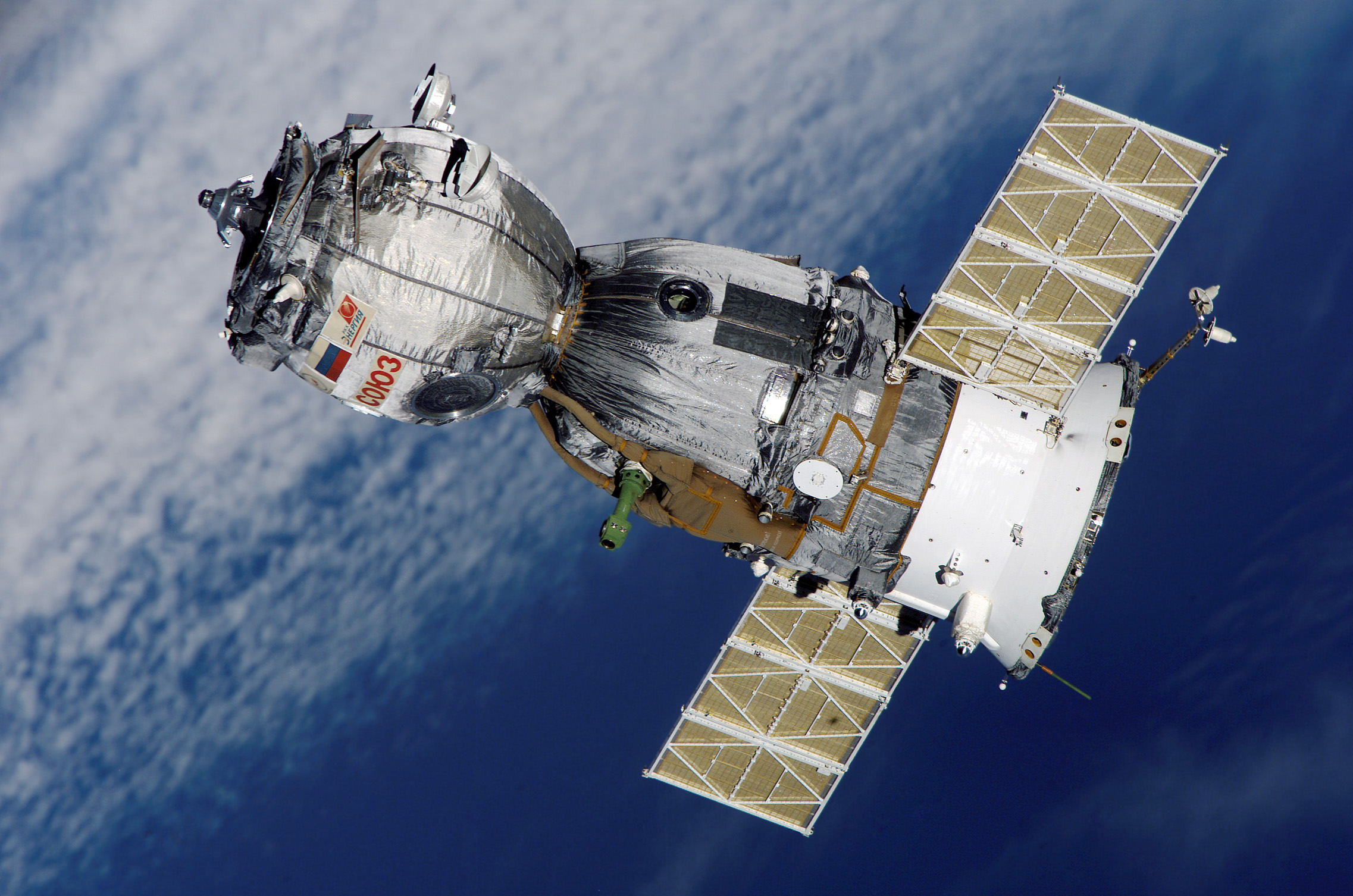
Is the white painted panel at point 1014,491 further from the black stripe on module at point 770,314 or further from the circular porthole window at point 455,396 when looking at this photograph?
the circular porthole window at point 455,396

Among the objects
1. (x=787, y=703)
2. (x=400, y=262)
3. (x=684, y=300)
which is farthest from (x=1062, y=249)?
(x=400, y=262)

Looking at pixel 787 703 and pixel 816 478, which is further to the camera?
pixel 787 703

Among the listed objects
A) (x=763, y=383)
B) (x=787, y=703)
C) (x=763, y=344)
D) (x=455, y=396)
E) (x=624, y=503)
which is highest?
(x=763, y=344)

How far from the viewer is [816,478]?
1311 centimetres

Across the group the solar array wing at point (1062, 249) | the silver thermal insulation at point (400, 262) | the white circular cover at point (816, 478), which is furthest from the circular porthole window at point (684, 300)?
the solar array wing at point (1062, 249)

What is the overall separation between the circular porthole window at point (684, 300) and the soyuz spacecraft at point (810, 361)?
34 millimetres

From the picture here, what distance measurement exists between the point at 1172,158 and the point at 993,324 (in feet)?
9.03

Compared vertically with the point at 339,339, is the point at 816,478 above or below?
above

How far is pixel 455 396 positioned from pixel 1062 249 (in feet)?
24.4

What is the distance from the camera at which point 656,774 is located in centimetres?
1574

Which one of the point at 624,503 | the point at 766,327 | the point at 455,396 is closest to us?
the point at 455,396

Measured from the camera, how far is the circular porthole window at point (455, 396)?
→ 12.2m

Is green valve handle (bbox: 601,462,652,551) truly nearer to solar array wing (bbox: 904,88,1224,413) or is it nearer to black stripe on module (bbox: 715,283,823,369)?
black stripe on module (bbox: 715,283,823,369)

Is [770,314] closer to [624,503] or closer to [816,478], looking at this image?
[816,478]
